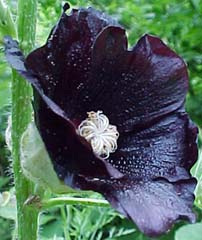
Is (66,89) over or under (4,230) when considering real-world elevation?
over

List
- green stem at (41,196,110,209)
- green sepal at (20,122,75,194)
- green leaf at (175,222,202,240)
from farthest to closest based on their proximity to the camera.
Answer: green leaf at (175,222,202,240) → green stem at (41,196,110,209) → green sepal at (20,122,75,194)

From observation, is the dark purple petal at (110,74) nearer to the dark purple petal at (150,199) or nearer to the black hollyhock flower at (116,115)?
the black hollyhock flower at (116,115)

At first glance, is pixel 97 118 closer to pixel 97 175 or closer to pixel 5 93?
pixel 97 175

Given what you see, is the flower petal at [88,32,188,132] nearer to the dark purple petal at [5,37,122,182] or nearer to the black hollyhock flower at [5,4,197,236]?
the black hollyhock flower at [5,4,197,236]

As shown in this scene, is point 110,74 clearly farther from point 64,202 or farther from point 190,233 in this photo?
point 190,233

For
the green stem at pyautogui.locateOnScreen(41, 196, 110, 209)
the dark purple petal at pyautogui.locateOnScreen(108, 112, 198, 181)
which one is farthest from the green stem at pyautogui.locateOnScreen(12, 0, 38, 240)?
the dark purple petal at pyautogui.locateOnScreen(108, 112, 198, 181)

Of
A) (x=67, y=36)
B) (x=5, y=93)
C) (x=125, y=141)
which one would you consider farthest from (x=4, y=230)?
(x=67, y=36)

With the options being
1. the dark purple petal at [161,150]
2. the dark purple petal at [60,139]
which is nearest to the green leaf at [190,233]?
the dark purple petal at [161,150]

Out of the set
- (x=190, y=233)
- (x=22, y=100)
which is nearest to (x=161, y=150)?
(x=22, y=100)
